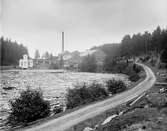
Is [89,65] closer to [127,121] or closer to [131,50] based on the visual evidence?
[131,50]

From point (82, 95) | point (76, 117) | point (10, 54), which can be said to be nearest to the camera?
point (76, 117)

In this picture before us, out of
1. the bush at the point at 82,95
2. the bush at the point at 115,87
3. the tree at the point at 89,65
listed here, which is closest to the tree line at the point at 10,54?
the tree at the point at 89,65

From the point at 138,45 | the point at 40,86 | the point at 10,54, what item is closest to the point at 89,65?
the point at 138,45

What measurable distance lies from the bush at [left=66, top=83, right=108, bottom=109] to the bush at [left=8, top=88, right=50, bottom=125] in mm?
3602

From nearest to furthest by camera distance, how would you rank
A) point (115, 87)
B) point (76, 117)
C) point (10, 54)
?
point (76, 117), point (115, 87), point (10, 54)

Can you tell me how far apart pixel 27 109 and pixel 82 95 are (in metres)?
6.71

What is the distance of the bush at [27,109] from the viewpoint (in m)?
12.0

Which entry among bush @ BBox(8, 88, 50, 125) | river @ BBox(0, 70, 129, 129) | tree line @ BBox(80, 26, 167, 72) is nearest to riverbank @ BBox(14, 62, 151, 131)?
bush @ BBox(8, 88, 50, 125)

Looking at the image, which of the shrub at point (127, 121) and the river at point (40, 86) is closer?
the shrub at point (127, 121)

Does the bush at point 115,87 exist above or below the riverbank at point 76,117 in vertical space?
above

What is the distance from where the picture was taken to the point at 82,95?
57.3ft

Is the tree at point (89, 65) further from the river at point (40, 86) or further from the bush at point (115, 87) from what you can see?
the bush at point (115, 87)

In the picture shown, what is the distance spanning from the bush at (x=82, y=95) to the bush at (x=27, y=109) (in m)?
3.60

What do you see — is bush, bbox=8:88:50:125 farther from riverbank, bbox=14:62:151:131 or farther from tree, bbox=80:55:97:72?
tree, bbox=80:55:97:72
